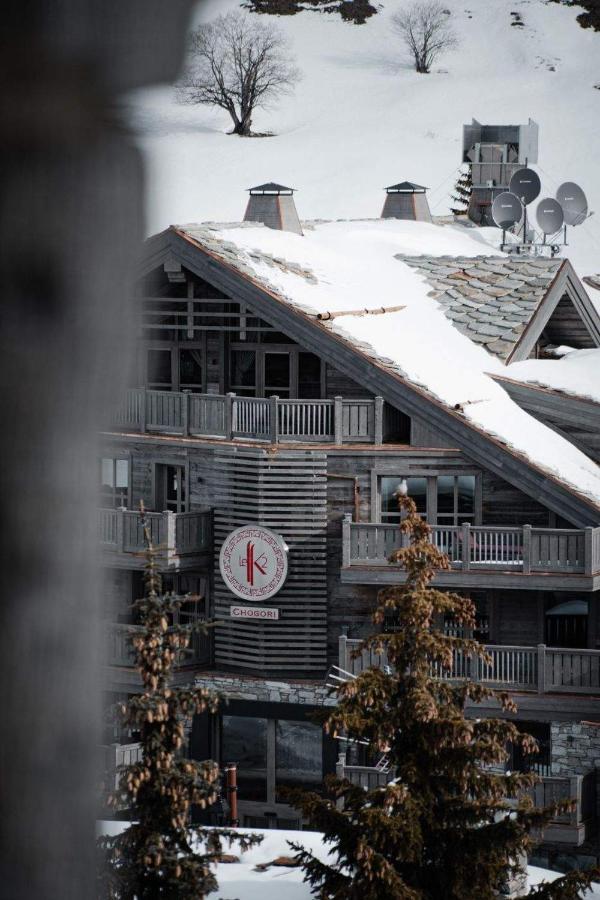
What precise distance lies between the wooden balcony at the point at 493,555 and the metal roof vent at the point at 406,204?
69.4ft

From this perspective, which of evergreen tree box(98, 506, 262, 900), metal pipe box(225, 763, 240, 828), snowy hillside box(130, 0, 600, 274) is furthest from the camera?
snowy hillside box(130, 0, 600, 274)

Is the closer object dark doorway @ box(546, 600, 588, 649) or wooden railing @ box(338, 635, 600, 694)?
wooden railing @ box(338, 635, 600, 694)

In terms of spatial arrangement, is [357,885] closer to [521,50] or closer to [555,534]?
[555,534]

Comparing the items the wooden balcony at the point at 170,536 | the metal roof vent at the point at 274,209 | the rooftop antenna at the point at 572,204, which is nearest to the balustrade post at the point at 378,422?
the wooden balcony at the point at 170,536

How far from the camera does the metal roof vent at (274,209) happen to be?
37.4m

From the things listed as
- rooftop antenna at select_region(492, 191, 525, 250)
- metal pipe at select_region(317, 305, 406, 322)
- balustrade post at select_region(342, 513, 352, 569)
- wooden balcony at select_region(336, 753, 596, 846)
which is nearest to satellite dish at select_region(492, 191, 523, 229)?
rooftop antenna at select_region(492, 191, 525, 250)

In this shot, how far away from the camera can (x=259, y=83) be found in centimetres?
14012

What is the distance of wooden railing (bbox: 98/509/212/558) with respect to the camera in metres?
28.5

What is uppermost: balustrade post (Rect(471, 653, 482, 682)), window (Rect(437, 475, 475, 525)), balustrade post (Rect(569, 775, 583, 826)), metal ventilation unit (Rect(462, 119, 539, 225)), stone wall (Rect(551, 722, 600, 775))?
metal ventilation unit (Rect(462, 119, 539, 225))

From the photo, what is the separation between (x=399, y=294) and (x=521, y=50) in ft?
378

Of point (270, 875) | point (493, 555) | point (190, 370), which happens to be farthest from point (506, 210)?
point (270, 875)

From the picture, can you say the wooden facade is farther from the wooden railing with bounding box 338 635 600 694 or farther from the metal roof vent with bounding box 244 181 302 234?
the metal roof vent with bounding box 244 181 302 234

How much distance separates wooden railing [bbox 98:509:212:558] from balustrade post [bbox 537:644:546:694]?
657 centimetres

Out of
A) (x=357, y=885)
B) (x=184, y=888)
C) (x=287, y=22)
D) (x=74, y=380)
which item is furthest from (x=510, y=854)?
(x=287, y=22)
